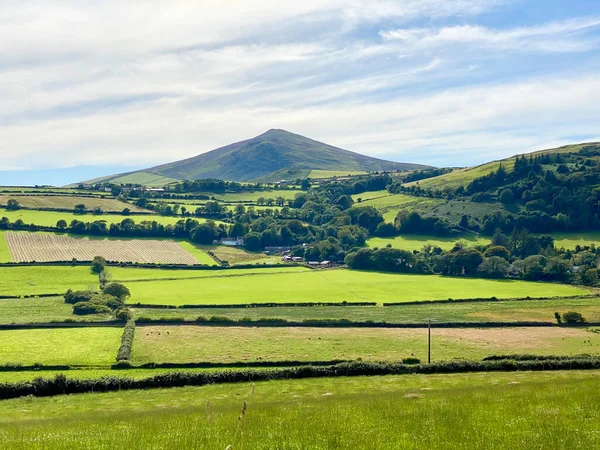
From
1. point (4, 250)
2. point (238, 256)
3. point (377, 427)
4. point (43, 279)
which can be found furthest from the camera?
point (238, 256)

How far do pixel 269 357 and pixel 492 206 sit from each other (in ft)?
511

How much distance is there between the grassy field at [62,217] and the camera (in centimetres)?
15950

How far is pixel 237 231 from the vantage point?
17550 cm

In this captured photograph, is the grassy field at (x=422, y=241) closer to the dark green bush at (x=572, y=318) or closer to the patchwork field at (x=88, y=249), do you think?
the patchwork field at (x=88, y=249)

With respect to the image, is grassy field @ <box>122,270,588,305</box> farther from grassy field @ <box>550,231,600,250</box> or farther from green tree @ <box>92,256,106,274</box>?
grassy field @ <box>550,231,600,250</box>

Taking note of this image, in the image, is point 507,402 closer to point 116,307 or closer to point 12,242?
point 116,307

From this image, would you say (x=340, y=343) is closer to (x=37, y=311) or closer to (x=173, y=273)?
(x=37, y=311)

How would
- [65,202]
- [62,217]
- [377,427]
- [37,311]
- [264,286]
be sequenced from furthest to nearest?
1. [65,202]
2. [62,217]
3. [264,286]
4. [37,311]
5. [377,427]

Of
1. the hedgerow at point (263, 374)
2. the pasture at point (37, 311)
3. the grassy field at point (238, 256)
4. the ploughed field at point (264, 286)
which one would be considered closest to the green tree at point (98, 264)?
the ploughed field at point (264, 286)

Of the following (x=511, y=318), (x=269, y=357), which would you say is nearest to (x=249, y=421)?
(x=269, y=357)

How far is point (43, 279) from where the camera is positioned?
11012 cm

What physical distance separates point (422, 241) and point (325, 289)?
68594 mm

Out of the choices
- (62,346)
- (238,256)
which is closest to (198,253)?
(238,256)

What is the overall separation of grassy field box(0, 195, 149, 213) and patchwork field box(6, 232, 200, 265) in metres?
32.6
